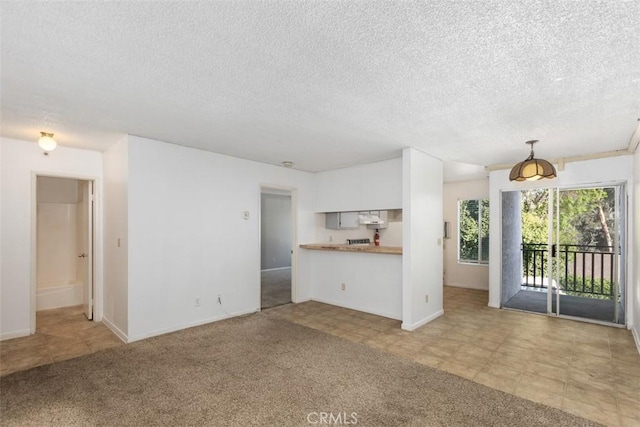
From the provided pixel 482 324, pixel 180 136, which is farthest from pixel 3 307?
pixel 482 324

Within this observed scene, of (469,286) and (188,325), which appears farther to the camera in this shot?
(469,286)

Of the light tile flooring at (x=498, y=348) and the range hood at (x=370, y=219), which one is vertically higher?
the range hood at (x=370, y=219)

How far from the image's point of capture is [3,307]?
378cm

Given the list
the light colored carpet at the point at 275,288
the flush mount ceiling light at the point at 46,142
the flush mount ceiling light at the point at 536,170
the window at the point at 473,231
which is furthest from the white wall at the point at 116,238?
the window at the point at 473,231

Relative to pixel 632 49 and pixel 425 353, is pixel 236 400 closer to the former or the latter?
pixel 425 353

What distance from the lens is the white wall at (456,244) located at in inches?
265

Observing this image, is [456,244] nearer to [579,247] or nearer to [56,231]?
[579,247]

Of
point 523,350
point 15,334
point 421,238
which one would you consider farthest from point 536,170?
point 15,334

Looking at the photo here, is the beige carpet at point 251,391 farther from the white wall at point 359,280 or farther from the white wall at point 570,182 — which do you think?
the white wall at point 570,182

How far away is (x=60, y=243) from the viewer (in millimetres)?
5586

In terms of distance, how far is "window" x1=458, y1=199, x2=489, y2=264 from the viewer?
→ 6.75m

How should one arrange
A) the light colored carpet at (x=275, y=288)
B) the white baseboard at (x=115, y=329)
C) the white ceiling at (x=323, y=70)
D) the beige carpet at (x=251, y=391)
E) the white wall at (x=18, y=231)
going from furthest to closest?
the light colored carpet at (x=275, y=288) < the white wall at (x=18, y=231) < the white baseboard at (x=115, y=329) < the beige carpet at (x=251, y=391) < the white ceiling at (x=323, y=70)

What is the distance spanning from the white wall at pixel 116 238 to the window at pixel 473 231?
647 cm

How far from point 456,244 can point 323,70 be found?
20.2ft
